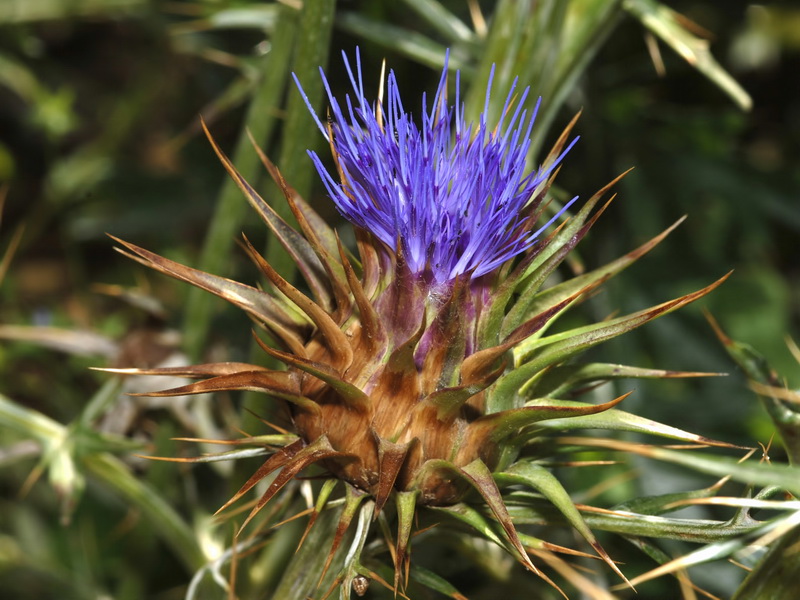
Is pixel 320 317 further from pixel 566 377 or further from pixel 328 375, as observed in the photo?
pixel 566 377

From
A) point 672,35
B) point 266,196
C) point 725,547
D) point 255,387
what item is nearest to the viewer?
point 725,547

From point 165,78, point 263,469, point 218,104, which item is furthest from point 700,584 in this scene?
point 165,78

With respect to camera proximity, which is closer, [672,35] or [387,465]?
[387,465]

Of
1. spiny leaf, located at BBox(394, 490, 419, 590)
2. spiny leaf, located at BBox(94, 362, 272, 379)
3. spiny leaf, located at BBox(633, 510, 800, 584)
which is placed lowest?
spiny leaf, located at BBox(94, 362, 272, 379)

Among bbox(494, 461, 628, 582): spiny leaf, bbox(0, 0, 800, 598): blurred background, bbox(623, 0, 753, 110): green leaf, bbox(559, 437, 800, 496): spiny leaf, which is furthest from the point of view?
bbox(0, 0, 800, 598): blurred background

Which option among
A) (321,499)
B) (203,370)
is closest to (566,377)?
(321,499)

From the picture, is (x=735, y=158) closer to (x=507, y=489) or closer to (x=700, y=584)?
(x=700, y=584)

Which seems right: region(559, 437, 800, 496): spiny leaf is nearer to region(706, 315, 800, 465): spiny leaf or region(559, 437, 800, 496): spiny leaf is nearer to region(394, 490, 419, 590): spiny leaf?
region(706, 315, 800, 465): spiny leaf

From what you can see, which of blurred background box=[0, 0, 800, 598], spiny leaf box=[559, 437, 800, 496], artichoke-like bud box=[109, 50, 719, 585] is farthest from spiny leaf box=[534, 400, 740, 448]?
blurred background box=[0, 0, 800, 598]

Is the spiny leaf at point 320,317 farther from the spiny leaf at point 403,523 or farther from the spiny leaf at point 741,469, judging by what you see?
the spiny leaf at point 741,469
